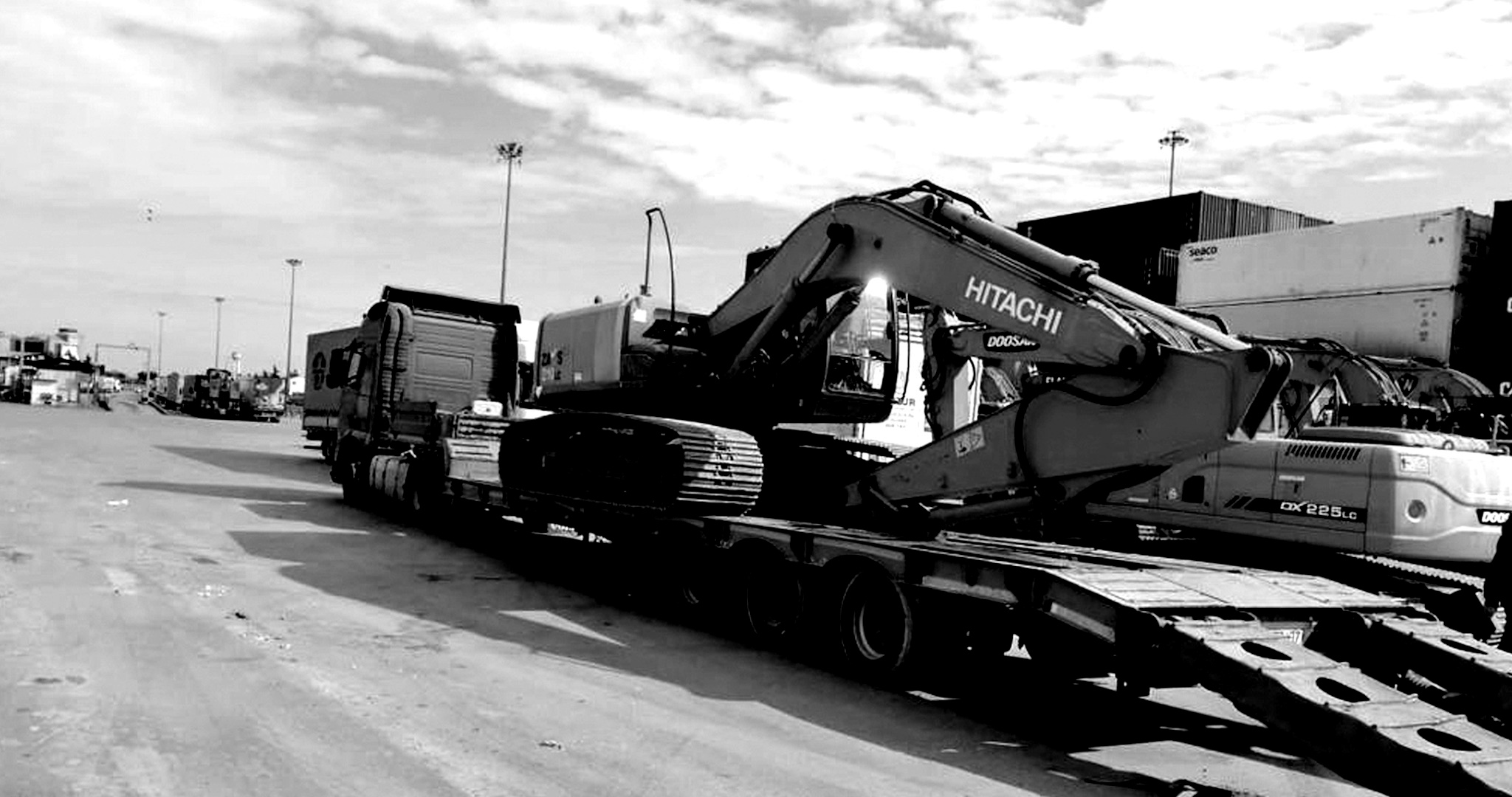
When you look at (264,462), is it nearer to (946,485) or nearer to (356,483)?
(356,483)

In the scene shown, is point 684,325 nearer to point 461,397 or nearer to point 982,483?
point 982,483

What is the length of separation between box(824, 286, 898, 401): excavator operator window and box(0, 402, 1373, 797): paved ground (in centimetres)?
243

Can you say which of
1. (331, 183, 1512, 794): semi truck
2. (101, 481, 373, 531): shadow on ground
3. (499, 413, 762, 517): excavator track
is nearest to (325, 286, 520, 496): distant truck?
(101, 481, 373, 531): shadow on ground

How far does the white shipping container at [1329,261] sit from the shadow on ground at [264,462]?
57.6 ft

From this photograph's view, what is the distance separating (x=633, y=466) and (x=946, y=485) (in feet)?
8.48

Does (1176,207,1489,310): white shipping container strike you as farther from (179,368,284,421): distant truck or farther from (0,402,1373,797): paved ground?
(179,368,284,421): distant truck

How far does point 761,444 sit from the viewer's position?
33.2 feet

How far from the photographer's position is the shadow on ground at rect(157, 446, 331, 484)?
21641mm

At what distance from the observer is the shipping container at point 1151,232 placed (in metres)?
27.4

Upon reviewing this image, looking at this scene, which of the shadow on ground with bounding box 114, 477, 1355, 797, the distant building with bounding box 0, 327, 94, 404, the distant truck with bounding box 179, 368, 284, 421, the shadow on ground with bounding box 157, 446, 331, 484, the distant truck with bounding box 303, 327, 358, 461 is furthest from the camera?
the distant building with bounding box 0, 327, 94, 404

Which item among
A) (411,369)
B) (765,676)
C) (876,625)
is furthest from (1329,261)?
(765,676)

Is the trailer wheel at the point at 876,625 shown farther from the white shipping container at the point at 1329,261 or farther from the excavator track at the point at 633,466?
the white shipping container at the point at 1329,261

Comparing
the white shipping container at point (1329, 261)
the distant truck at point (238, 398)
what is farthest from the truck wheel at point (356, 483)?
the distant truck at point (238, 398)

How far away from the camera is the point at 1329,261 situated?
69.1ft
